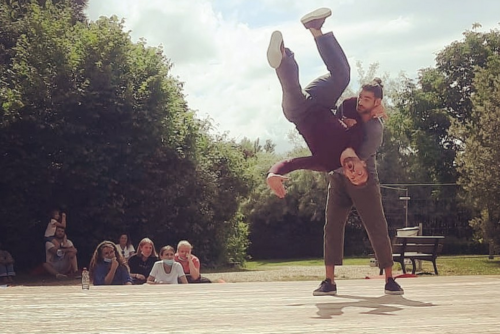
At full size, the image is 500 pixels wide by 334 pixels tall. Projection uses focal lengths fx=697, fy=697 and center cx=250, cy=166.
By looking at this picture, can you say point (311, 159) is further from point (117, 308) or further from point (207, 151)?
point (207, 151)

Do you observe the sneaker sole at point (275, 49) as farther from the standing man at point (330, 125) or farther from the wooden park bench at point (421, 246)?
the wooden park bench at point (421, 246)

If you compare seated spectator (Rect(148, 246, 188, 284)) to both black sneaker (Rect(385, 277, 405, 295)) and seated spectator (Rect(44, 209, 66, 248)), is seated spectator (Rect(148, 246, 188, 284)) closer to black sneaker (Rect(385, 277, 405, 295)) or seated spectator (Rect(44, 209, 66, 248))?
black sneaker (Rect(385, 277, 405, 295))

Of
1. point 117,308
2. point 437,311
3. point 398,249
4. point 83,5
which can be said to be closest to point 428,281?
point 437,311

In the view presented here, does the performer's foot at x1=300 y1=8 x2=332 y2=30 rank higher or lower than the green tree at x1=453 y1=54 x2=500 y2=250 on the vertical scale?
lower

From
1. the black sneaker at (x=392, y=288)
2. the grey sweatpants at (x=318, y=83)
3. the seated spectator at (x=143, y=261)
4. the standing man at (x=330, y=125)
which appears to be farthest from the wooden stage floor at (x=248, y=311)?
the seated spectator at (x=143, y=261)

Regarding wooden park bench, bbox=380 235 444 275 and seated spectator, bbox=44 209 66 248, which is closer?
wooden park bench, bbox=380 235 444 275

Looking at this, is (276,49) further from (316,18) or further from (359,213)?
(359,213)

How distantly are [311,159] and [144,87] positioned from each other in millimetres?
11244

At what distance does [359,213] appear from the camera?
157 inches

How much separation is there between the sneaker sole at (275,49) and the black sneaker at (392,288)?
134cm

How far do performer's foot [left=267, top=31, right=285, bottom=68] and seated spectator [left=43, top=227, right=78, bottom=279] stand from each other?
33.1 feet

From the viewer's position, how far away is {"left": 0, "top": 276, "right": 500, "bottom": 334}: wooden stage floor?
92.4 inches

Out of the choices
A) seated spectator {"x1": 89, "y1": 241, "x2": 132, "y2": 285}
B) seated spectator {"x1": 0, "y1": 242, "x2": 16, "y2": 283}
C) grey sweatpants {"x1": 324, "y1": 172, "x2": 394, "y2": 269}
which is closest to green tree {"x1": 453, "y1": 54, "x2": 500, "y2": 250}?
seated spectator {"x1": 0, "y1": 242, "x2": 16, "y2": 283}

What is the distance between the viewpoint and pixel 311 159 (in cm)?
387
